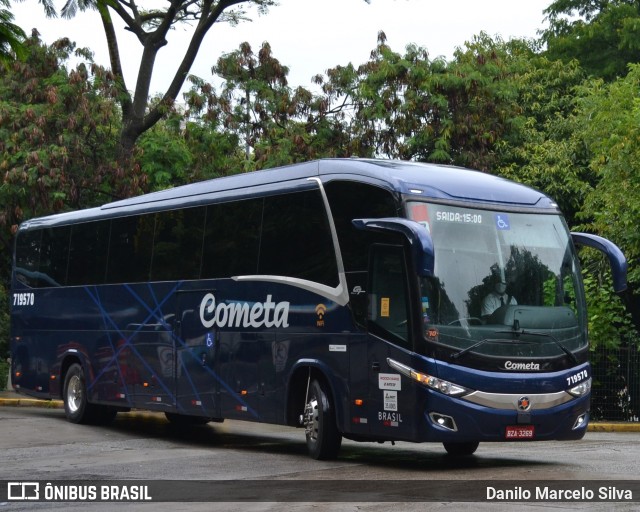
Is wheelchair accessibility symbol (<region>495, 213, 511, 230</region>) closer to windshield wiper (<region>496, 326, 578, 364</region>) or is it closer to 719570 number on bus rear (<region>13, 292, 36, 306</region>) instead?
windshield wiper (<region>496, 326, 578, 364</region>)

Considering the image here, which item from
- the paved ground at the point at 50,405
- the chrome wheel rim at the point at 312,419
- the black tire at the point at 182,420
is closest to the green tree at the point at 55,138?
the paved ground at the point at 50,405

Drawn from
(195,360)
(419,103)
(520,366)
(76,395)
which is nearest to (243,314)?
(195,360)

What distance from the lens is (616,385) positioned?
943 inches

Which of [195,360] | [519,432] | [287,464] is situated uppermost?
[195,360]

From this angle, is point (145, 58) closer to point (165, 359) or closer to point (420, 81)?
point (420, 81)

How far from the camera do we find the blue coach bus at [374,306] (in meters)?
13.7

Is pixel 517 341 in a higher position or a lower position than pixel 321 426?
higher

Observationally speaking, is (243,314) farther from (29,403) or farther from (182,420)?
(29,403)

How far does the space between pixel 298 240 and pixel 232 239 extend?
6.22 ft

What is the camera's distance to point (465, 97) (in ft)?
107

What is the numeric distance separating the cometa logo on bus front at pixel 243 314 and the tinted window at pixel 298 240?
0.46 meters

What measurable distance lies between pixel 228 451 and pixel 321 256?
339cm

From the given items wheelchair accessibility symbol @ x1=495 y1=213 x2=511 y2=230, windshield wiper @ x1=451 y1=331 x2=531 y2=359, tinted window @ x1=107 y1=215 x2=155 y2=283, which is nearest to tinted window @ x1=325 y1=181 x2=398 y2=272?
wheelchair accessibility symbol @ x1=495 y1=213 x2=511 y2=230

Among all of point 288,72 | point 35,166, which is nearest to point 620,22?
point 288,72
